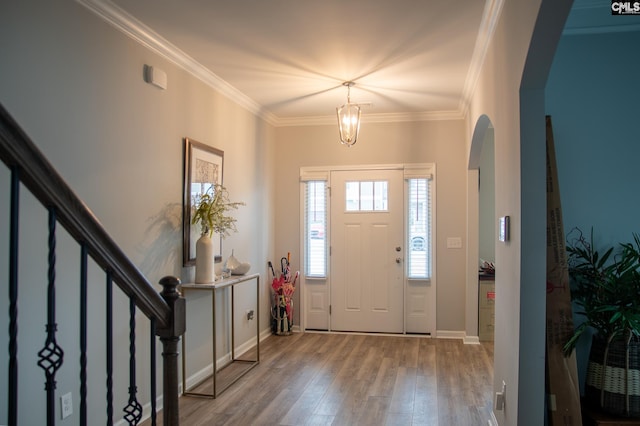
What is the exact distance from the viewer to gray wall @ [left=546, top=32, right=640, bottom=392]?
3176 millimetres

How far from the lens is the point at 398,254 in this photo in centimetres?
616

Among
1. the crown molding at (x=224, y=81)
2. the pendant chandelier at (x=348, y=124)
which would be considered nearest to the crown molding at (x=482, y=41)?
the crown molding at (x=224, y=81)

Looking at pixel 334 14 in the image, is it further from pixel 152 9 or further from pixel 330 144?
pixel 330 144

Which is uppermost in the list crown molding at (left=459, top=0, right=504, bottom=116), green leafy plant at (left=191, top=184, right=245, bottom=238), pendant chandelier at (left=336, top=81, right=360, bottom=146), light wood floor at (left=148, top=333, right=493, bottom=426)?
crown molding at (left=459, top=0, right=504, bottom=116)

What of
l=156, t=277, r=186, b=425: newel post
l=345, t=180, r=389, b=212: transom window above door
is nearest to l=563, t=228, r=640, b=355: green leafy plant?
l=156, t=277, r=186, b=425: newel post

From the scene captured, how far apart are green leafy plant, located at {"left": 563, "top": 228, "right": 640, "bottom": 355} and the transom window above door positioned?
3262 millimetres

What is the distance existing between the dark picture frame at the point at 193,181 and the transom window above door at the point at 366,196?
2.20 m

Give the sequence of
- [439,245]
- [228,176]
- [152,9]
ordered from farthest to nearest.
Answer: [439,245] < [228,176] < [152,9]

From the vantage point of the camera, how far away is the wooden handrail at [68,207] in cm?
110

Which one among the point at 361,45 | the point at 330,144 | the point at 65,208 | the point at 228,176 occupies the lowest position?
the point at 65,208

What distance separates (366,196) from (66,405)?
4.26 m

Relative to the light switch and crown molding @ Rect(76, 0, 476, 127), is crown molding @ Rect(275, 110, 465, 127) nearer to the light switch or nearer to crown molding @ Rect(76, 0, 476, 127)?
crown molding @ Rect(76, 0, 476, 127)

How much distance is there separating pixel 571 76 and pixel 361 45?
149 cm

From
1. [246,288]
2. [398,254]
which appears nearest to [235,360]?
[246,288]
